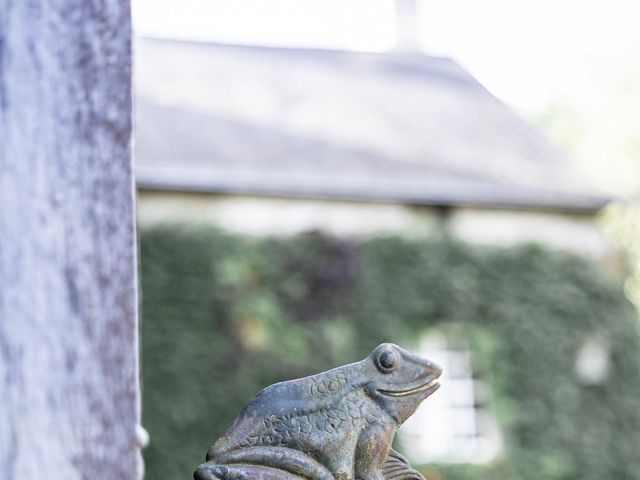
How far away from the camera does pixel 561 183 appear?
13227 mm

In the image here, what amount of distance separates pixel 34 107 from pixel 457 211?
1110 centimetres

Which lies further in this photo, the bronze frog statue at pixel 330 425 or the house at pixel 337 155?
the house at pixel 337 155

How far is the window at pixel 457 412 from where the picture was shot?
1202cm

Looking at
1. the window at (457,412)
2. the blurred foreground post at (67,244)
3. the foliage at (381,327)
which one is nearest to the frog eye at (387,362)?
the blurred foreground post at (67,244)

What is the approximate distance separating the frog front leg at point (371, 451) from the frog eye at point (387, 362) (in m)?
0.11

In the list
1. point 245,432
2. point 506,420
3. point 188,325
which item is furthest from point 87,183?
point 506,420

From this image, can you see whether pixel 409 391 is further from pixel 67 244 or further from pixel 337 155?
pixel 337 155

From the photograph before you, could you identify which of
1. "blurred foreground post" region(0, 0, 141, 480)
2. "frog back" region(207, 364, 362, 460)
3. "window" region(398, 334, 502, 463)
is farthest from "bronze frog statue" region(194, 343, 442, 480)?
"window" region(398, 334, 502, 463)

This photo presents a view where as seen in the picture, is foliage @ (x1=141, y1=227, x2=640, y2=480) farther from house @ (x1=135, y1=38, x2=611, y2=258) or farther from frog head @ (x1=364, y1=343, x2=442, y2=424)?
frog head @ (x1=364, y1=343, x2=442, y2=424)

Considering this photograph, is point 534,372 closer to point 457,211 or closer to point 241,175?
point 457,211

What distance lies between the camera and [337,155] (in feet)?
42.6

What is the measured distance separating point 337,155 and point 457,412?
3671mm

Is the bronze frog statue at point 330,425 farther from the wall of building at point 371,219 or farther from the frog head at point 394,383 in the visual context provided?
the wall of building at point 371,219

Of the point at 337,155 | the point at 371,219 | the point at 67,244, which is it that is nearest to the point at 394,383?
the point at 67,244
